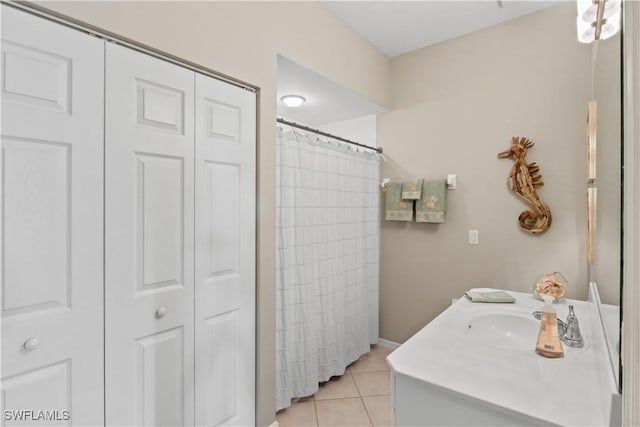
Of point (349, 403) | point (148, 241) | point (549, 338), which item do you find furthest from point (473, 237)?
point (148, 241)

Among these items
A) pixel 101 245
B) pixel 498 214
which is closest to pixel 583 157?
pixel 498 214

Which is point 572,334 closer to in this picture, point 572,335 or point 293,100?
point 572,335

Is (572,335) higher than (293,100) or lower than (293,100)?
lower

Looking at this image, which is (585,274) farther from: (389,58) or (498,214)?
(389,58)

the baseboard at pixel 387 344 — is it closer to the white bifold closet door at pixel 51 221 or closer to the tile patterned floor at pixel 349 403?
the tile patterned floor at pixel 349 403

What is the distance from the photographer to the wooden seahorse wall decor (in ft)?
7.52

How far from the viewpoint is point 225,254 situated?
1683 millimetres

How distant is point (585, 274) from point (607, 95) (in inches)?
60.4

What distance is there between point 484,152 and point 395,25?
1197mm

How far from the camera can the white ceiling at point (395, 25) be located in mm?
2264

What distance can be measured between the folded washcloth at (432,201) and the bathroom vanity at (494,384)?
136cm

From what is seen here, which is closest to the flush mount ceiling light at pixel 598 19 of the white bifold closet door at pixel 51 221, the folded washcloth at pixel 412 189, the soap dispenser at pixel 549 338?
the soap dispenser at pixel 549 338

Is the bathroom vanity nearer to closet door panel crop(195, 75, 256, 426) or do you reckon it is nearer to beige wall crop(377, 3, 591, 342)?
closet door panel crop(195, 75, 256, 426)

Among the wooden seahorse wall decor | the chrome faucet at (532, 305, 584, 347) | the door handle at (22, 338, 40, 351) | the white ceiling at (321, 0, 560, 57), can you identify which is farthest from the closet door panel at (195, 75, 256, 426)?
the wooden seahorse wall decor
